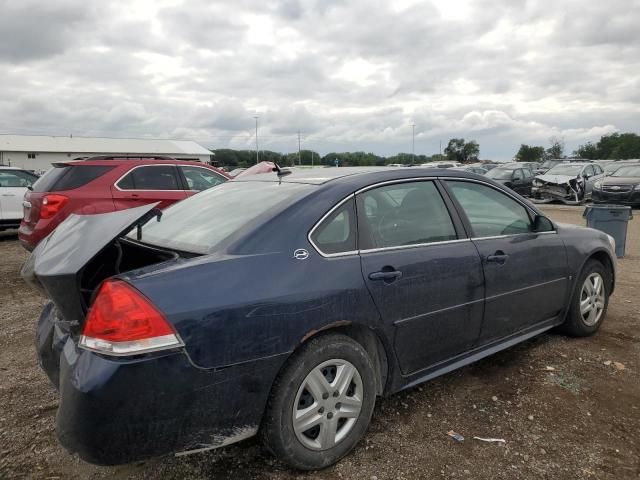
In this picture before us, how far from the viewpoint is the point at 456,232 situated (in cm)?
332

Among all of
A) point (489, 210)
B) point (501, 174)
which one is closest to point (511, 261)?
point (489, 210)

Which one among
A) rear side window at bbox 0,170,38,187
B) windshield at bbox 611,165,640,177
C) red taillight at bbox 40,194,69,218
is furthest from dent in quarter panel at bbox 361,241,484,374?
windshield at bbox 611,165,640,177

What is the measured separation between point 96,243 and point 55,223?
4.82 meters

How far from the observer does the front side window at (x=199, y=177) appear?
26.2 ft

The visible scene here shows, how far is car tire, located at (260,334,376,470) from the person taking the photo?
→ 241 cm

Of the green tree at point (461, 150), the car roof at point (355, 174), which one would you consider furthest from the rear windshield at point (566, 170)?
the green tree at point (461, 150)

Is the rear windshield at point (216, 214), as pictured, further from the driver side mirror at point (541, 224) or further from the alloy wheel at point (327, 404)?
the driver side mirror at point (541, 224)

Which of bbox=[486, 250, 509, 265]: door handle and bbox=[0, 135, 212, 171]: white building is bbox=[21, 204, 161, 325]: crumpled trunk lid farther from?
bbox=[0, 135, 212, 171]: white building

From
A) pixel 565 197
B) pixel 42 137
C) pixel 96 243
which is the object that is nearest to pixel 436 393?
pixel 96 243

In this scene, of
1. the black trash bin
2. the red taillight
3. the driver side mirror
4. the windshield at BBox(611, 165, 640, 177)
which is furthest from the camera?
the windshield at BBox(611, 165, 640, 177)

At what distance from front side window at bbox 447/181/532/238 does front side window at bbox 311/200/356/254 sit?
0.99 meters

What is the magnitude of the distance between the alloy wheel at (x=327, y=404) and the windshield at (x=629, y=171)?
18060 mm

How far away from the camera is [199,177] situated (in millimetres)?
8148

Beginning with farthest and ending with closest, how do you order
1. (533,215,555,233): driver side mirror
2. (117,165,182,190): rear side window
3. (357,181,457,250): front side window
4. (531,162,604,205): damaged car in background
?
(531,162,604,205): damaged car in background
(117,165,182,190): rear side window
(533,215,555,233): driver side mirror
(357,181,457,250): front side window
